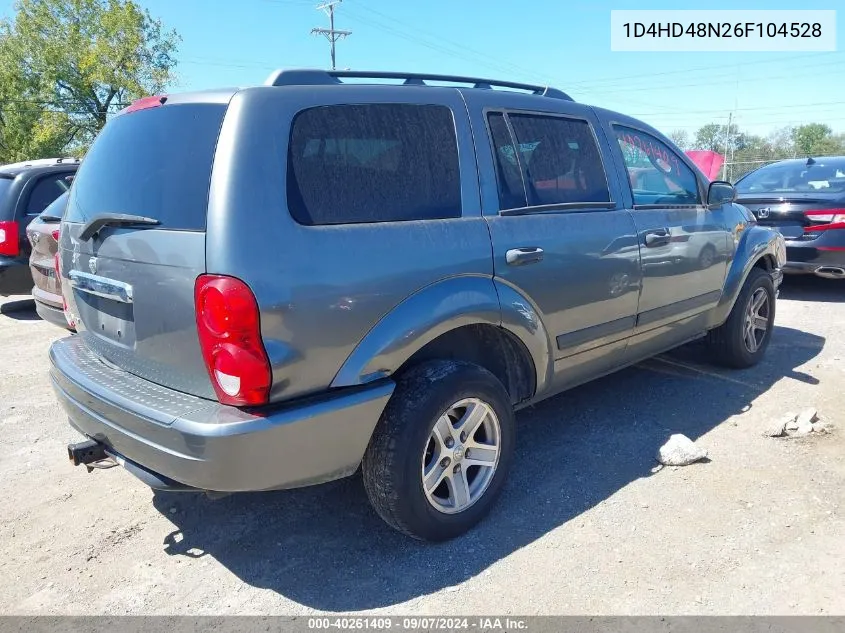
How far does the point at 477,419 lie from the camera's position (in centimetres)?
283

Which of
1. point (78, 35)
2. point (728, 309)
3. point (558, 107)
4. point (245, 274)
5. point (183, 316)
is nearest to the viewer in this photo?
point (245, 274)

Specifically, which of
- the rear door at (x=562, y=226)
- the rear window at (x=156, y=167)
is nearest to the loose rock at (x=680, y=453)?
the rear door at (x=562, y=226)

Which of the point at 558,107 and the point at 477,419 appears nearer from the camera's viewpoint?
the point at 477,419

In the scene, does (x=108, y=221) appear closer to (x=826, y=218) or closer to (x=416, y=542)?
(x=416, y=542)

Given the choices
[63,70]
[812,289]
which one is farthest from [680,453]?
[63,70]

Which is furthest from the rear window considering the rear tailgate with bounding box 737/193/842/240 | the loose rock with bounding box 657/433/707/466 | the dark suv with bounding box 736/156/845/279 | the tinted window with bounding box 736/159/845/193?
the tinted window with bounding box 736/159/845/193

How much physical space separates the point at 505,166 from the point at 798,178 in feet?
21.0

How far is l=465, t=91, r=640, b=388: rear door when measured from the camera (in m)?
2.95

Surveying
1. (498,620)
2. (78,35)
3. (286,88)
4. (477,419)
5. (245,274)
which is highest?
(78,35)

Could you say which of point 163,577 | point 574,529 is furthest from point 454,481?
point 163,577

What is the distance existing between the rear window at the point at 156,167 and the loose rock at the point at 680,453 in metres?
2.63

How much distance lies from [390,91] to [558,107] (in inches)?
45.6

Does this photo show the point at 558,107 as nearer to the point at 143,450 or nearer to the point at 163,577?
the point at 143,450

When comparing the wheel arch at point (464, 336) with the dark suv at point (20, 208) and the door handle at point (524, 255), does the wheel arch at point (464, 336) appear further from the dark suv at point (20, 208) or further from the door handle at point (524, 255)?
the dark suv at point (20, 208)
